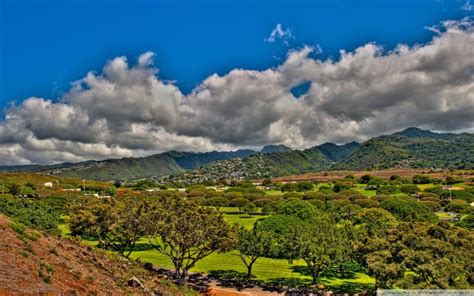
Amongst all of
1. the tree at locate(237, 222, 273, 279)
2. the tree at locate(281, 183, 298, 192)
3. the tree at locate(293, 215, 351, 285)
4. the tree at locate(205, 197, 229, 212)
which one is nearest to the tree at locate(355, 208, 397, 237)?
the tree at locate(293, 215, 351, 285)

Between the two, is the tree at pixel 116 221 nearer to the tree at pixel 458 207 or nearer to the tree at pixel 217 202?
the tree at pixel 217 202

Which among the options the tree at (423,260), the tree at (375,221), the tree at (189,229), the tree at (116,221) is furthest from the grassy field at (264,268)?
the tree at (423,260)

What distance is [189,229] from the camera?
131ft

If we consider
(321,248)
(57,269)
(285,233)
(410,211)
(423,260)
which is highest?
(57,269)

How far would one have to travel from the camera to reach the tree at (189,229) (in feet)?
130

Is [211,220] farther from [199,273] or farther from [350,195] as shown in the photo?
[350,195]

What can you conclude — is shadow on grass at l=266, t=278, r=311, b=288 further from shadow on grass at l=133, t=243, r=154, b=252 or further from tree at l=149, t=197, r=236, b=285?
shadow on grass at l=133, t=243, r=154, b=252

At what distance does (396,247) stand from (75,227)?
145 feet

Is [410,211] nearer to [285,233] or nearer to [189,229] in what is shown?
[285,233]

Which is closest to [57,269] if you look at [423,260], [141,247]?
[423,260]

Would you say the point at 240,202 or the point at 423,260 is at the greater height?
the point at 423,260

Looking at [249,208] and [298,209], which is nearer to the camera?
[298,209]

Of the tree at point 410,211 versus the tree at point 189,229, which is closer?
the tree at point 189,229

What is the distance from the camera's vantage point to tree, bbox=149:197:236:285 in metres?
39.6
